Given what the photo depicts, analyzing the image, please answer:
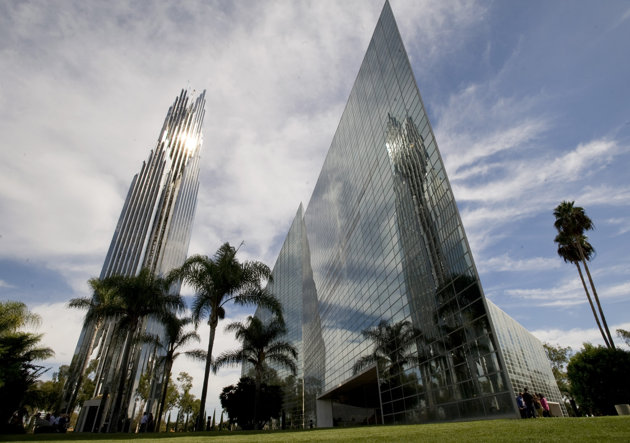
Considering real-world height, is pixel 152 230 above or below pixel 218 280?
above

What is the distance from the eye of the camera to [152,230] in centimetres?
6341

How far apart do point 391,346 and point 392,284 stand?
4486 millimetres

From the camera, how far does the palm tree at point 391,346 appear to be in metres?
22.0

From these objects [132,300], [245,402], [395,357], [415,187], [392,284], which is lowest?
[245,402]

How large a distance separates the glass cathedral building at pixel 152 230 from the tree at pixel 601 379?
47849 millimetres

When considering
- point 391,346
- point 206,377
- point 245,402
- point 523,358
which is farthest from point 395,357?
point 523,358

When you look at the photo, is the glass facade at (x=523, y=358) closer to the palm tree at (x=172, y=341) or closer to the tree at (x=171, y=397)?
the palm tree at (x=172, y=341)

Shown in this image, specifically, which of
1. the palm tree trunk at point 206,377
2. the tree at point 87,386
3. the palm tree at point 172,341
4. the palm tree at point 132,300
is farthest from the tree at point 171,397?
the palm tree trunk at point 206,377

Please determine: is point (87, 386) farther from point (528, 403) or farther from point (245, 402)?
point (528, 403)

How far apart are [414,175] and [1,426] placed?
25957mm

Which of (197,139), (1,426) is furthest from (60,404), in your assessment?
(197,139)

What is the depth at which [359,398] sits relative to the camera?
39.2 m

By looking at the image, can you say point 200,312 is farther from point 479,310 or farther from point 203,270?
point 479,310

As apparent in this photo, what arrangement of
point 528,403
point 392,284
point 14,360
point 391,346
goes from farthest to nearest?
point 392,284 < point 391,346 < point 14,360 < point 528,403
